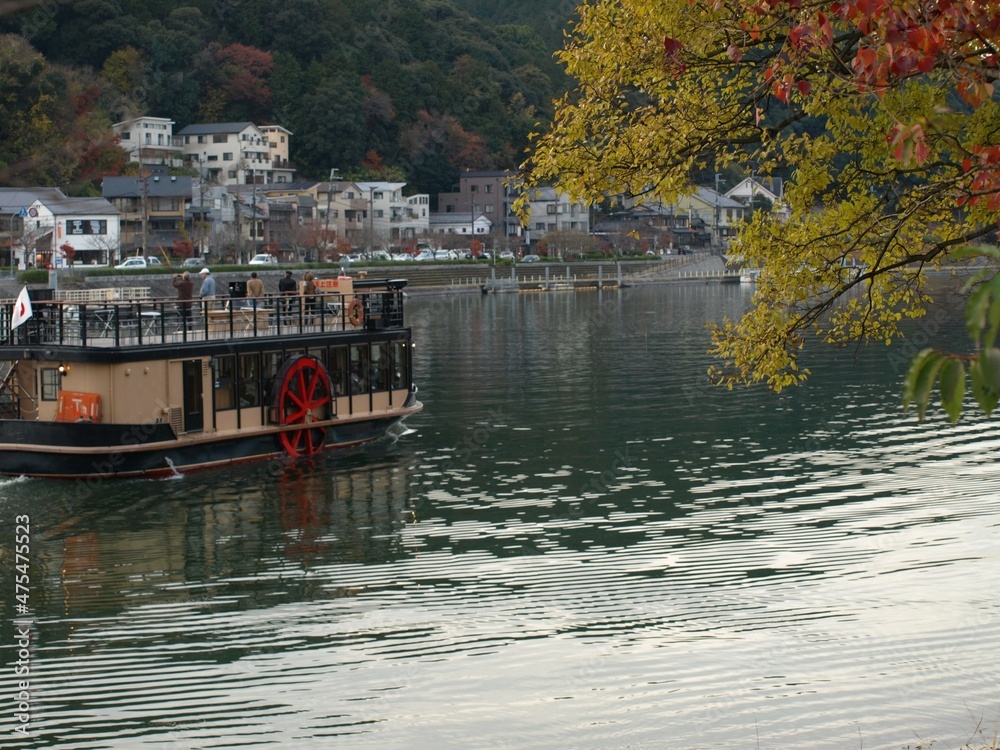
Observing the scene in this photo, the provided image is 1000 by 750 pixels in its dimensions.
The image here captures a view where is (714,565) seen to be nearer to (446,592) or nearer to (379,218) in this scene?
(446,592)

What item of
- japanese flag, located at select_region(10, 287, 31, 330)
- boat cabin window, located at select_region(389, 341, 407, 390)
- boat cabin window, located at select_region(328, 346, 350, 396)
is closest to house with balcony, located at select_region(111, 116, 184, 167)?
boat cabin window, located at select_region(389, 341, 407, 390)

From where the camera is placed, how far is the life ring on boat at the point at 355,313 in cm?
2947

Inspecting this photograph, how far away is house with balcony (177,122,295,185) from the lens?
375ft

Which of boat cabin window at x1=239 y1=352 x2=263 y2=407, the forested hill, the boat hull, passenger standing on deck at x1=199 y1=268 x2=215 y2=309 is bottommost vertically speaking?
the boat hull

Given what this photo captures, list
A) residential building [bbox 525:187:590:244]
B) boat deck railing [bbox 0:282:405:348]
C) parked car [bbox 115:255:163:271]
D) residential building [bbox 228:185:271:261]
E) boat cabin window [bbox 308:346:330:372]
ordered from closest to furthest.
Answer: boat deck railing [bbox 0:282:405:348]
boat cabin window [bbox 308:346:330:372]
parked car [bbox 115:255:163:271]
residential building [bbox 228:185:271:261]
residential building [bbox 525:187:590:244]

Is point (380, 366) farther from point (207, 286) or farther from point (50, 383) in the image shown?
point (50, 383)

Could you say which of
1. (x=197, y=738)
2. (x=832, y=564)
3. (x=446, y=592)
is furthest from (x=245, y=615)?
(x=832, y=564)

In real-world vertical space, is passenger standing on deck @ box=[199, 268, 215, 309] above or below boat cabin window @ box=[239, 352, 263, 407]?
above

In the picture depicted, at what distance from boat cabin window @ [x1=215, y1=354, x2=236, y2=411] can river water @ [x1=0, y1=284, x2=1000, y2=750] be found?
1452mm

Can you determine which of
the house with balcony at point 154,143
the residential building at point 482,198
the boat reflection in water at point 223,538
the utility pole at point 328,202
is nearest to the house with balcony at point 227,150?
the house with balcony at point 154,143

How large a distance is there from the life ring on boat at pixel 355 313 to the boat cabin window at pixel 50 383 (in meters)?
7.66

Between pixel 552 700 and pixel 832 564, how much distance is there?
20.8 feet

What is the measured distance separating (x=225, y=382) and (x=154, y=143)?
3622 inches

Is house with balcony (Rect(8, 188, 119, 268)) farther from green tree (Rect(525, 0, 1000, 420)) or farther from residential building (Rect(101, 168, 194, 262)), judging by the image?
green tree (Rect(525, 0, 1000, 420))
